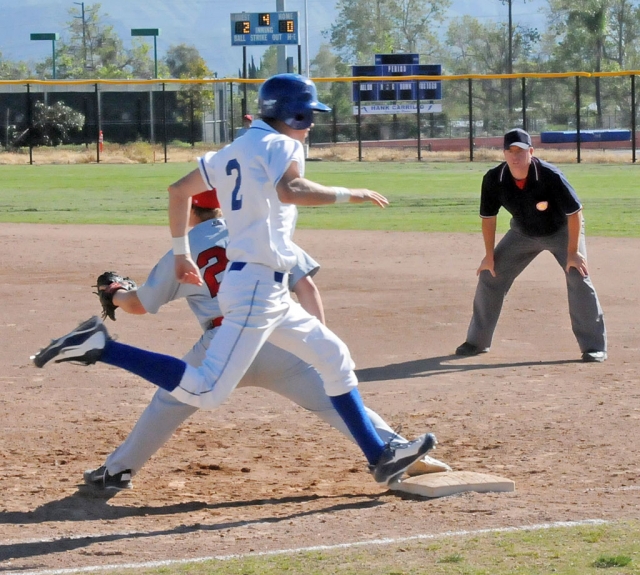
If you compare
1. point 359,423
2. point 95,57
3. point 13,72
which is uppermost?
point 95,57

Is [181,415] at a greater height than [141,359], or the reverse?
[141,359]

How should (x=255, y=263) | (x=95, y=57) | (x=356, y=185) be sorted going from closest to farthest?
1. (x=255, y=263)
2. (x=356, y=185)
3. (x=95, y=57)

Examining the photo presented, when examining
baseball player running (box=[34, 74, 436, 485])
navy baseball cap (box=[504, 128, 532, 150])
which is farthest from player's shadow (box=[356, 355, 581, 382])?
baseball player running (box=[34, 74, 436, 485])

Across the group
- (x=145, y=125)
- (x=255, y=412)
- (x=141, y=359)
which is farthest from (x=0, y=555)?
(x=145, y=125)

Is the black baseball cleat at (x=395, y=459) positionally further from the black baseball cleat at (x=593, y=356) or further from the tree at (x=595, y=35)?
the tree at (x=595, y=35)

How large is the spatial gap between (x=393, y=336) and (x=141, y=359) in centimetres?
456

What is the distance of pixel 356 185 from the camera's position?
2395cm

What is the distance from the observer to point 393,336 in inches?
344

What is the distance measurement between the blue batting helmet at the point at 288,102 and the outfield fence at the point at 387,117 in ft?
106

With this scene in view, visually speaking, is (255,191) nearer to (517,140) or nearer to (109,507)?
(109,507)

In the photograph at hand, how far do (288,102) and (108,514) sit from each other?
1849mm

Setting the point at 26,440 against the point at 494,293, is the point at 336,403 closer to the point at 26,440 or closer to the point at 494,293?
the point at 26,440

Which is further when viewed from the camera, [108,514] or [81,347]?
[108,514]

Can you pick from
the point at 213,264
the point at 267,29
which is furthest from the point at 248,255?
the point at 267,29
